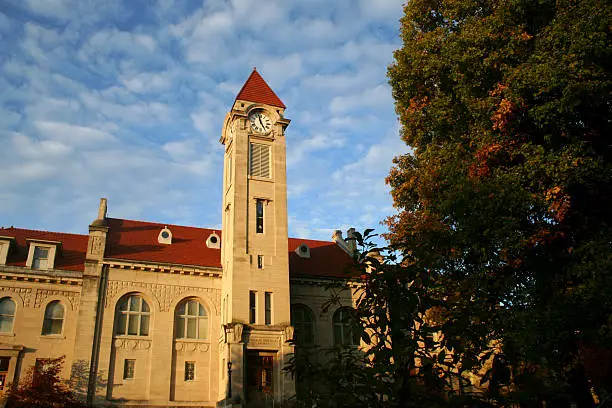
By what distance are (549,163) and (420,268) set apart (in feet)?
44.0

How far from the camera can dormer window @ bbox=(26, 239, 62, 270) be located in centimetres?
3014

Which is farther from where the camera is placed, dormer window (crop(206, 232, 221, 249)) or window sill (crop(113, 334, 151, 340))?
dormer window (crop(206, 232, 221, 249))

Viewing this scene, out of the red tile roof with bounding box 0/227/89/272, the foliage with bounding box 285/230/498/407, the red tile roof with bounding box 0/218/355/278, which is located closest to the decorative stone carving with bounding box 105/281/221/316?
the red tile roof with bounding box 0/218/355/278

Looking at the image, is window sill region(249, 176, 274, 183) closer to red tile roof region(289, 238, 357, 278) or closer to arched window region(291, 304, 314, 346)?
red tile roof region(289, 238, 357, 278)

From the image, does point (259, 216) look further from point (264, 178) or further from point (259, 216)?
→ point (264, 178)

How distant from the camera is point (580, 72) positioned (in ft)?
54.6

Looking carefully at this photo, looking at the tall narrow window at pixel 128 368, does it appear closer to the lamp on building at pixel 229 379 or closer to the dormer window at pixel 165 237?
the lamp on building at pixel 229 379

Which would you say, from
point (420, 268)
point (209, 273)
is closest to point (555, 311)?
point (420, 268)

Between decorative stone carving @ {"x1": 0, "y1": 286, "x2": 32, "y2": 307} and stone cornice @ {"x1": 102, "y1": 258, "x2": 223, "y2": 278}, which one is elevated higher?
stone cornice @ {"x1": 102, "y1": 258, "x2": 223, "y2": 278}

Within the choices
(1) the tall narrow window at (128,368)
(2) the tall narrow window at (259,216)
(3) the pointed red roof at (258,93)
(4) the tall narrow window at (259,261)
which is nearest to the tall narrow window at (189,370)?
(1) the tall narrow window at (128,368)

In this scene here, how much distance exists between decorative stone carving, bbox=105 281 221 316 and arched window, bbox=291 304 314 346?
16.1 ft

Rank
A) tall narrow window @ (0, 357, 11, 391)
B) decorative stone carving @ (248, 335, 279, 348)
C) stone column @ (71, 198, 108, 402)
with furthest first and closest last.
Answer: decorative stone carving @ (248, 335, 279, 348)
stone column @ (71, 198, 108, 402)
tall narrow window @ (0, 357, 11, 391)

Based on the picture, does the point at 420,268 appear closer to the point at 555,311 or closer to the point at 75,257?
the point at 555,311

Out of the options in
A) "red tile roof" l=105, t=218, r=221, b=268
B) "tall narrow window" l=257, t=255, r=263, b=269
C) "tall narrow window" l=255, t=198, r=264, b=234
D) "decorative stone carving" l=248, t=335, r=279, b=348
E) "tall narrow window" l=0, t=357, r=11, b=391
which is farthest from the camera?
"tall narrow window" l=255, t=198, r=264, b=234
